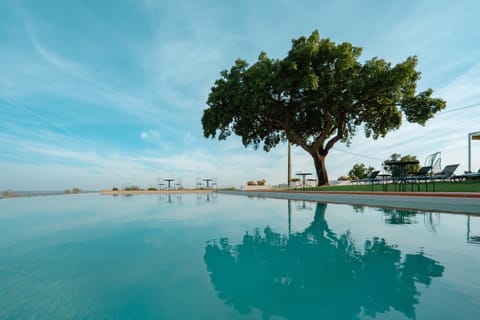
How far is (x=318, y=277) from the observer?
77.6 inches

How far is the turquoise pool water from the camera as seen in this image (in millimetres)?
1471

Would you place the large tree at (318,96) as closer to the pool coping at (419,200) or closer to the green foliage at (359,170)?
the pool coping at (419,200)

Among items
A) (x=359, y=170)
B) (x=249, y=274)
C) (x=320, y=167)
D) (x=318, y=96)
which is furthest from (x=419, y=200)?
(x=359, y=170)

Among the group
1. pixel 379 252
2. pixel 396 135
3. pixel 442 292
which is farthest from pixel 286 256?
pixel 396 135

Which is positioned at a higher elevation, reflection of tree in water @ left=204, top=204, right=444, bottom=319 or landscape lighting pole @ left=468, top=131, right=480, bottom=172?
landscape lighting pole @ left=468, top=131, right=480, bottom=172

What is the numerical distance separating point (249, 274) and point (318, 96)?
1052 cm

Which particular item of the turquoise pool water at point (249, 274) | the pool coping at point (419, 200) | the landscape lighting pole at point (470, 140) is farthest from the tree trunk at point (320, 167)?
the turquoise pool water at point (249, 274)

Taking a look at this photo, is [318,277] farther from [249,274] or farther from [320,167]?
[320,167]

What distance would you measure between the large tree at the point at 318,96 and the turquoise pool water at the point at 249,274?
8567mm

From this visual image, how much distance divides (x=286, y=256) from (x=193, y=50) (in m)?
10.4

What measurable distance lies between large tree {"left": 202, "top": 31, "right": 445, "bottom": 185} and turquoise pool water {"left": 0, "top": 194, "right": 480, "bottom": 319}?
8.57m

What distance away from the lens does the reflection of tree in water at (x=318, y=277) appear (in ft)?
4.88

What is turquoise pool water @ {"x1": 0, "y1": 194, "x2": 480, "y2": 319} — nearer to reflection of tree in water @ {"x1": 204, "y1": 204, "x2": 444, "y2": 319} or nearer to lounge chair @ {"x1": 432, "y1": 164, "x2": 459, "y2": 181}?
reflection of tree in water @ {"x1": 204, "y1": 204, "x2": 444, "y2": 319}

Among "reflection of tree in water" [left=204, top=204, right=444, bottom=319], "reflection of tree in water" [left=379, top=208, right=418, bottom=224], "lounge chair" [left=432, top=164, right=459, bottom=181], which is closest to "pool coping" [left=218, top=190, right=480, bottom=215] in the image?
"reflection of tree in water" [left=379, top=208, right=418, bottom=224]
